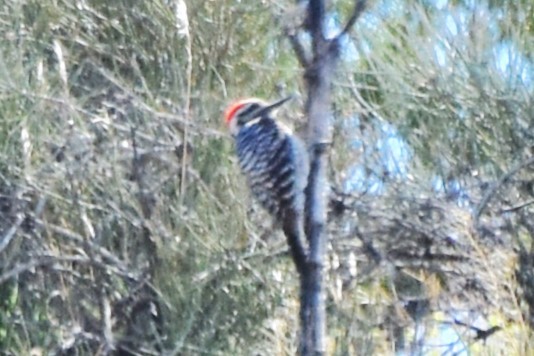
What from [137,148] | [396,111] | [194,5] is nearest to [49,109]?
[137,148]

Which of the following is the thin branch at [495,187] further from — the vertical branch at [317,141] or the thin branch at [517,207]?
the vertical branch at [317,141]

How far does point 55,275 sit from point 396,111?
1.07 metres

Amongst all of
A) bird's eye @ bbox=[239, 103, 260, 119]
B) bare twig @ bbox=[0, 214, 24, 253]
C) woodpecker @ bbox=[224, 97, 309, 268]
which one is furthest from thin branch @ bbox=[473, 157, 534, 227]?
bare twig @ bbox=[0, 214, 24, 253]

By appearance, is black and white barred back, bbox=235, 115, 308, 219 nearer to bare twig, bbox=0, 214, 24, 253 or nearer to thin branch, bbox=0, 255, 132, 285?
thin branch, bbox=0, 255, 132, 285

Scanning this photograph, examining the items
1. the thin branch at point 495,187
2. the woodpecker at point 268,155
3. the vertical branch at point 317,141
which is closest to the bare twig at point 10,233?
the woodpecker at point 268,155

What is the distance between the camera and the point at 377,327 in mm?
4488

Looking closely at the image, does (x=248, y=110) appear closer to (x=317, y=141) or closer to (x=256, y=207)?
(x=256, y=207)

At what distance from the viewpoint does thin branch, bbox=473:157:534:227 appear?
4542 millimetres

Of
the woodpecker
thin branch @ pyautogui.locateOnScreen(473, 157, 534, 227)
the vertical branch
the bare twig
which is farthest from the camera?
the bare twig

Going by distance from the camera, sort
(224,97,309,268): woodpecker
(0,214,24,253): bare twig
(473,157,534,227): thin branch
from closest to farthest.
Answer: (224,97,309,268): woodpecker, (473,157,534,227): thin branch, (0,214,24,253): bare twig

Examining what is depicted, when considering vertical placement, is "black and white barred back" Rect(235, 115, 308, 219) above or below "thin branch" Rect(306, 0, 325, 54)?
above

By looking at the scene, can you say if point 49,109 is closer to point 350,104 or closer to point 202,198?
point 202,198

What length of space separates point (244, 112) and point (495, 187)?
70 centimetres

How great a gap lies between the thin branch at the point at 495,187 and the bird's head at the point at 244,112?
1.93 ft
